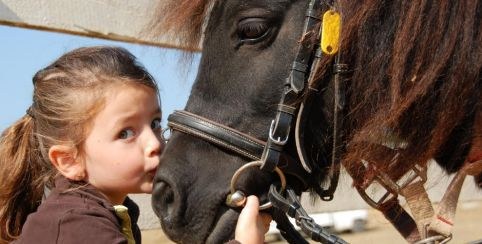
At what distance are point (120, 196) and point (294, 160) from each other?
437 millimetres

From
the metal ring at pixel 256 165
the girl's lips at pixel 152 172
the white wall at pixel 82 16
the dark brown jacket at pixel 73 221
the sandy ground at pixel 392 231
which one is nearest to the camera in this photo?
the dark brown jacket at pixel 73 221

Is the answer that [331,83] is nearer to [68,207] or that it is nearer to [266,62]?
[266,62]

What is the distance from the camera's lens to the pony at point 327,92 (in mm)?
1340

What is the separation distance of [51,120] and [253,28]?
1.74 ft

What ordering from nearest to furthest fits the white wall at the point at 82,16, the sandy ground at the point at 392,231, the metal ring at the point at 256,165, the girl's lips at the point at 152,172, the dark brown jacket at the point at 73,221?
1. the dark brown jacket at the point at 73,221
2. the metal ring at the point at 256,165
3. the girl's lips at the point at 152,172
4. the white wall at the point at 82,16
5. the sandy ground at the point at 392,231

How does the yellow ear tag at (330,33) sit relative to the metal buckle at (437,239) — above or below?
above

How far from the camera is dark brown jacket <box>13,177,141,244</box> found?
1213 mm

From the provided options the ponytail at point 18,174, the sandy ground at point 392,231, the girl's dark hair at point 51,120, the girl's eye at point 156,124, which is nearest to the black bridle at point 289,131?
the girl's eye at point 156,124

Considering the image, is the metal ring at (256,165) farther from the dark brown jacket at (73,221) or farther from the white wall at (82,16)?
the white wall at (82,16)

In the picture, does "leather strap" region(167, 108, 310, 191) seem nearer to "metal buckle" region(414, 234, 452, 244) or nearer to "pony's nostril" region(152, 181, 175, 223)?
"pony's nostril" region(152, 181, 175, 223)

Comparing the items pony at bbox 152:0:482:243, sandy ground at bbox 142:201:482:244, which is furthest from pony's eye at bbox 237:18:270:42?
sandy ground at bbox 142:201:482:244

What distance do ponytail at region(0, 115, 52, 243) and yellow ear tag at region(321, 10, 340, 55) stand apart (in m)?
0.73

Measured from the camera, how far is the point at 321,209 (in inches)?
148

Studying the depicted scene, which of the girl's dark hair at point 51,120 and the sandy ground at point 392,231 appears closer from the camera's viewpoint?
the girl's dark hair at point 51,120
